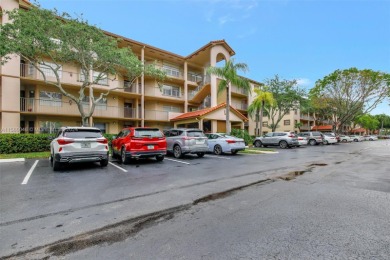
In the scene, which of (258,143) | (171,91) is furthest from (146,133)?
(171,91)

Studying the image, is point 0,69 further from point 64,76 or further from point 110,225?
point 110,225

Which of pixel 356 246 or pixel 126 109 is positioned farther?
pixel 126 109

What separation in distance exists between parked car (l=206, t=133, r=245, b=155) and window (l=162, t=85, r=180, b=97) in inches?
487

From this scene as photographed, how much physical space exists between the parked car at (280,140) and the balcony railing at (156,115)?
34.9 feet

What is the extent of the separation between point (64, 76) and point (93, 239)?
19.5 meters

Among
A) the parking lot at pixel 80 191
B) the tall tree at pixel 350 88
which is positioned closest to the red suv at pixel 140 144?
the parking lot at pixel 80 191

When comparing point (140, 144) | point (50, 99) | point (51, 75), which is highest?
point (51, 75)

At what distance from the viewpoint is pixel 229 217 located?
3.84 meters

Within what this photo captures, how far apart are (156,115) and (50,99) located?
987 cm

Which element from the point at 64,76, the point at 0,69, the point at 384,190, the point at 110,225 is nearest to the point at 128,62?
the point at 64,76

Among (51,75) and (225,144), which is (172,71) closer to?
(51,75)

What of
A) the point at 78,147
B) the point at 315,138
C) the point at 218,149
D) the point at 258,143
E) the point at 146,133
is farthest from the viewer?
the point at 315,138

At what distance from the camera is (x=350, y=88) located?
32375 mm

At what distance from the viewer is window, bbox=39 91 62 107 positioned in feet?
58.0
